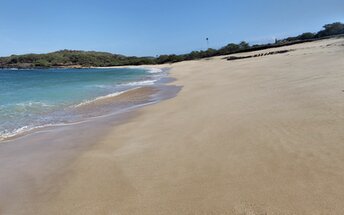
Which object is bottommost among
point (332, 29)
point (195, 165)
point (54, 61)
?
point (195, 165)

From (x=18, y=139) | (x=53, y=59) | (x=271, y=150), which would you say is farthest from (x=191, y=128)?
(x=53, y=59)

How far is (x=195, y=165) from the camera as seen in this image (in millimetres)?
4906

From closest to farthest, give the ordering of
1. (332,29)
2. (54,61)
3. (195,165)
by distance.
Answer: (195,165), (332,29), (54,61)

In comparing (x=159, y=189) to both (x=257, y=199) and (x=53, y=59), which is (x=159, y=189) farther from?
(x=53, y=59)

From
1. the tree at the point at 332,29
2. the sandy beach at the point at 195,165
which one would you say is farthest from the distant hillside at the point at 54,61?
the sandy beach at the point at 195,165

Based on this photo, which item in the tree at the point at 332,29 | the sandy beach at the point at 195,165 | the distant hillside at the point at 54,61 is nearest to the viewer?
the sandy beach at the point at 195,165

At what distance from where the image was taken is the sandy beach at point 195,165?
3.69 m

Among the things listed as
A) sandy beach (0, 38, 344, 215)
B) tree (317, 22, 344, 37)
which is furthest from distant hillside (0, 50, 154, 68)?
sandy beach (0, 38, 344, 215)

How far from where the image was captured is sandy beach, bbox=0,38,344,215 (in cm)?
369

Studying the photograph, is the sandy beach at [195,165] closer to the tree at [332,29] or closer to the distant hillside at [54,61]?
the tree at [332,29]

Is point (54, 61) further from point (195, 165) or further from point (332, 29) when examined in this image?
point (195, 165)

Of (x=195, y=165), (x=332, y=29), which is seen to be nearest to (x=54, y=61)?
(x=332, y=29)

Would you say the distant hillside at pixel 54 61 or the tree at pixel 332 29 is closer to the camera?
the tree at pixel 332 29

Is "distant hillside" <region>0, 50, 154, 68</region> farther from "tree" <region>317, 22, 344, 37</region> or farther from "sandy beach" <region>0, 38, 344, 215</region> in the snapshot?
"sandy beach" <region>0, 38, 344, 215</region>
